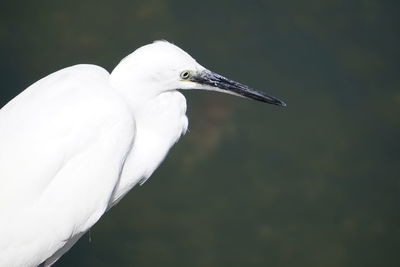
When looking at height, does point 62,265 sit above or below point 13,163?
below

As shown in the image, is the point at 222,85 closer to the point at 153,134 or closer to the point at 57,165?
the point at 153,134

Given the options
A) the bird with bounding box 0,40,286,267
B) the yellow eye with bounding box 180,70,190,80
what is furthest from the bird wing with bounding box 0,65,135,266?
the yellow eye with bounding box 180,70,190,80

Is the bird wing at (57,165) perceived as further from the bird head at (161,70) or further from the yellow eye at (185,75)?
the yellow eye at (185,75)

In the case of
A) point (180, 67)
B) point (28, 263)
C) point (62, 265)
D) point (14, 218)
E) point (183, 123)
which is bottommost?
point (62, 265)

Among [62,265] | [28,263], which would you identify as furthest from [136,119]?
[62,265]

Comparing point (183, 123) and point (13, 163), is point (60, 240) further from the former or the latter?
point (183, 123)

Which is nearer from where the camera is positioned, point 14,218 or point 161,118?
point 14,218

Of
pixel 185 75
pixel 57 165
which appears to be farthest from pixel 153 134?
pixel 57 165

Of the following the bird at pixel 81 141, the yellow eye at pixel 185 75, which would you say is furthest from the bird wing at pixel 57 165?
the yellow eye at pixel 185 75
